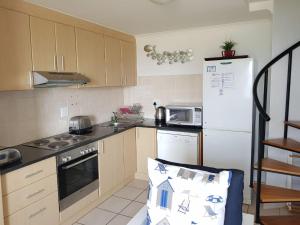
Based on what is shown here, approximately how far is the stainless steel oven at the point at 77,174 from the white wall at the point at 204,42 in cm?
175

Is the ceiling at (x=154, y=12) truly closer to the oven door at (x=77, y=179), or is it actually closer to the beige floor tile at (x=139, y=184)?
the oven door at (x=77, y=179)

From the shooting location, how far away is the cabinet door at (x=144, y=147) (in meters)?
3.42

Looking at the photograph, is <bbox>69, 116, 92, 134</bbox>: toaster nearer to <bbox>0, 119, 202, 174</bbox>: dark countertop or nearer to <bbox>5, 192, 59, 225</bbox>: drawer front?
<bbox>0, 119, 202, 174</bbox>: dark countertop

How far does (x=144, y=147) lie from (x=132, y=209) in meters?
A: 0.97

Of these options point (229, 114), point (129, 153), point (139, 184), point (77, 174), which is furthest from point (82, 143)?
point (229, 114)

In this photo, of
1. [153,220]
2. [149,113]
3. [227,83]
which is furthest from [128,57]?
[153,220]

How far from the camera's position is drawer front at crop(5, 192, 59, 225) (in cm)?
190

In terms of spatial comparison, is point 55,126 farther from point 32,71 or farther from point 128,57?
point 128,57

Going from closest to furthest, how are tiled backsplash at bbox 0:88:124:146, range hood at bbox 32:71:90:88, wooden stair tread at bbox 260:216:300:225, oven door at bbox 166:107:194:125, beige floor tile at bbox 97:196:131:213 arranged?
wooden stair tread at bbox 260:216:300:225
range hood at bbox 32:71:90:88
tiled backsplash at bbox 0:88:124:146
beige floor tile at bbox 97:196:131:213
oven door at bbox 166:107:194:125

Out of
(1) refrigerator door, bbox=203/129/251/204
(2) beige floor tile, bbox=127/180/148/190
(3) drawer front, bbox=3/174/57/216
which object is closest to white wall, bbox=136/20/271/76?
(1) refrigerator door, bbox=203/129/251/204

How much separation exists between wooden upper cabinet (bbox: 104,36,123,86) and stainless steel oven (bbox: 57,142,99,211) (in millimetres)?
1052

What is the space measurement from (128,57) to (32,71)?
1.77 meters

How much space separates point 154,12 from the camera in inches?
104

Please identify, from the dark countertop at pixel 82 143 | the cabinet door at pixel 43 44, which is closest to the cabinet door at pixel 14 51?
the cabinet door at pixel 43 44
